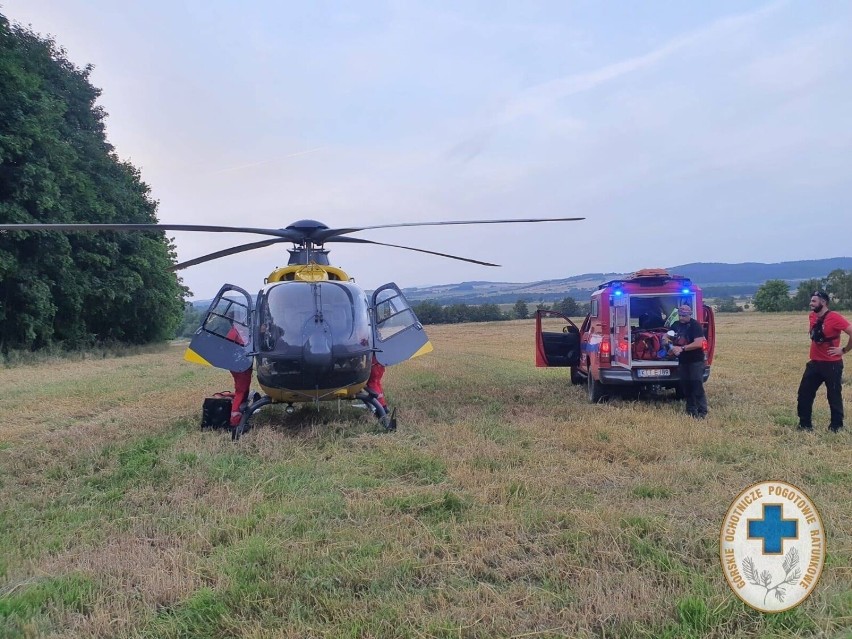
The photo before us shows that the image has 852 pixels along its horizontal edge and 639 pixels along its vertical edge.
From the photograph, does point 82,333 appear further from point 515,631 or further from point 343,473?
point 515,631

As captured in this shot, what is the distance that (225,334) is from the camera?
316 inches

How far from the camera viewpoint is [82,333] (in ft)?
81.0

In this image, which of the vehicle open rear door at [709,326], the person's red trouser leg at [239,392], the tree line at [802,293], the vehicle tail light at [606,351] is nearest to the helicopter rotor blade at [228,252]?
the person's red trouser leg at [239,392]

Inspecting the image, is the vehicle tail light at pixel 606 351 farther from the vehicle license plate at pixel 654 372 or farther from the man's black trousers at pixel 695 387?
the man's black trousers at pixel 695 387

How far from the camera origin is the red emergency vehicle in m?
8.87

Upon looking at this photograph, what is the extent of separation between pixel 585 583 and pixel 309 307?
483cm

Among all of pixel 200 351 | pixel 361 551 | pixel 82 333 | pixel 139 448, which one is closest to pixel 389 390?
Answer: pixel 200 351

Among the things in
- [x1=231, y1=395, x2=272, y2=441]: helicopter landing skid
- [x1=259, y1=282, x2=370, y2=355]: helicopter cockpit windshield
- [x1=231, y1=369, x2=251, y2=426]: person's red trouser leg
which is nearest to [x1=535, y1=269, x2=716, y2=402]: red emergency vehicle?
[x1=259, y1=282, x2=370, y2=355]: helicopter cockpit windshield

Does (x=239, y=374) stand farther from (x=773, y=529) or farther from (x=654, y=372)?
(x=773, y=529)

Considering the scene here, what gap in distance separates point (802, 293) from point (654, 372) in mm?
50729

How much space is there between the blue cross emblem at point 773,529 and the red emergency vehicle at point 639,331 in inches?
263

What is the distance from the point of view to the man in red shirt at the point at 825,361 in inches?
268

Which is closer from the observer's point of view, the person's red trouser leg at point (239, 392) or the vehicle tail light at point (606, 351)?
the person's red trouser leg at point (239, 392)

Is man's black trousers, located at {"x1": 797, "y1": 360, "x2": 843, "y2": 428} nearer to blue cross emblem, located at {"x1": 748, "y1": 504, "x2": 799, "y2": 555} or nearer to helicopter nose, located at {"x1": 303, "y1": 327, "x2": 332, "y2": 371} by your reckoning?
blue cross emblem, located at {"x1": 748, "y1": 504, "x2": 799, "y2": 555}
